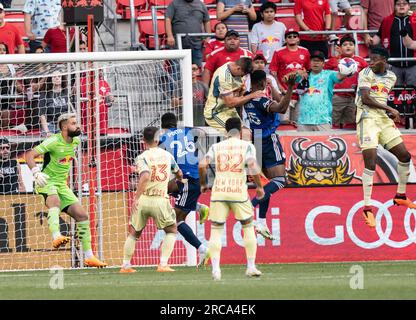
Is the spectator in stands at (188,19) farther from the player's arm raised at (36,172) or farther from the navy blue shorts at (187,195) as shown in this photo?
the player's arm raised at (36,172)

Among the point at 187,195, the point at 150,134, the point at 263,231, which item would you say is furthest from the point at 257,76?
the point at 150,134

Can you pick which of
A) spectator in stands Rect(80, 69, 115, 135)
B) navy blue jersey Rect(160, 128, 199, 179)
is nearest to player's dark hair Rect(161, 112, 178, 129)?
navy blue jersey Rect(160, 128, 199, 179)

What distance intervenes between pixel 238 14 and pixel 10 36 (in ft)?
13.7

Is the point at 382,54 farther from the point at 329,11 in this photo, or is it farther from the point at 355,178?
the point at 329,11

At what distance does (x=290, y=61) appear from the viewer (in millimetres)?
22281

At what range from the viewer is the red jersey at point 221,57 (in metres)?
21.8

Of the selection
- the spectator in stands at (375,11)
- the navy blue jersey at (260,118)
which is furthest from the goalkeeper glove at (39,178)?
the spectator in stands at (375,11)

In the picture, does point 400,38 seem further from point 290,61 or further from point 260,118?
point 260,118

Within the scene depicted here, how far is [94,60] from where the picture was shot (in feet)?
62.0

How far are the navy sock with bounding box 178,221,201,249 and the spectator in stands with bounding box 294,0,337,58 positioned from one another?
20.4 feet

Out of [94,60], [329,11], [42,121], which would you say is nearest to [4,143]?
[42,121]

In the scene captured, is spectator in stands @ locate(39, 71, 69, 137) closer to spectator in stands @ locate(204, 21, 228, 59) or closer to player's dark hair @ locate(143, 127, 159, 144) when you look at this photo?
spectator in stands @ locate(204, 21, 228, 59)

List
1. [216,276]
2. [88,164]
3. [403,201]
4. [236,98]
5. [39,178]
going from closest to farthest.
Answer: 1. [216,276]
2. [39,178]
3. [236,98]
4. [403,201]
5. [88,164]

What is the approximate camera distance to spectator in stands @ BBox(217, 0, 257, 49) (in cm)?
2348
